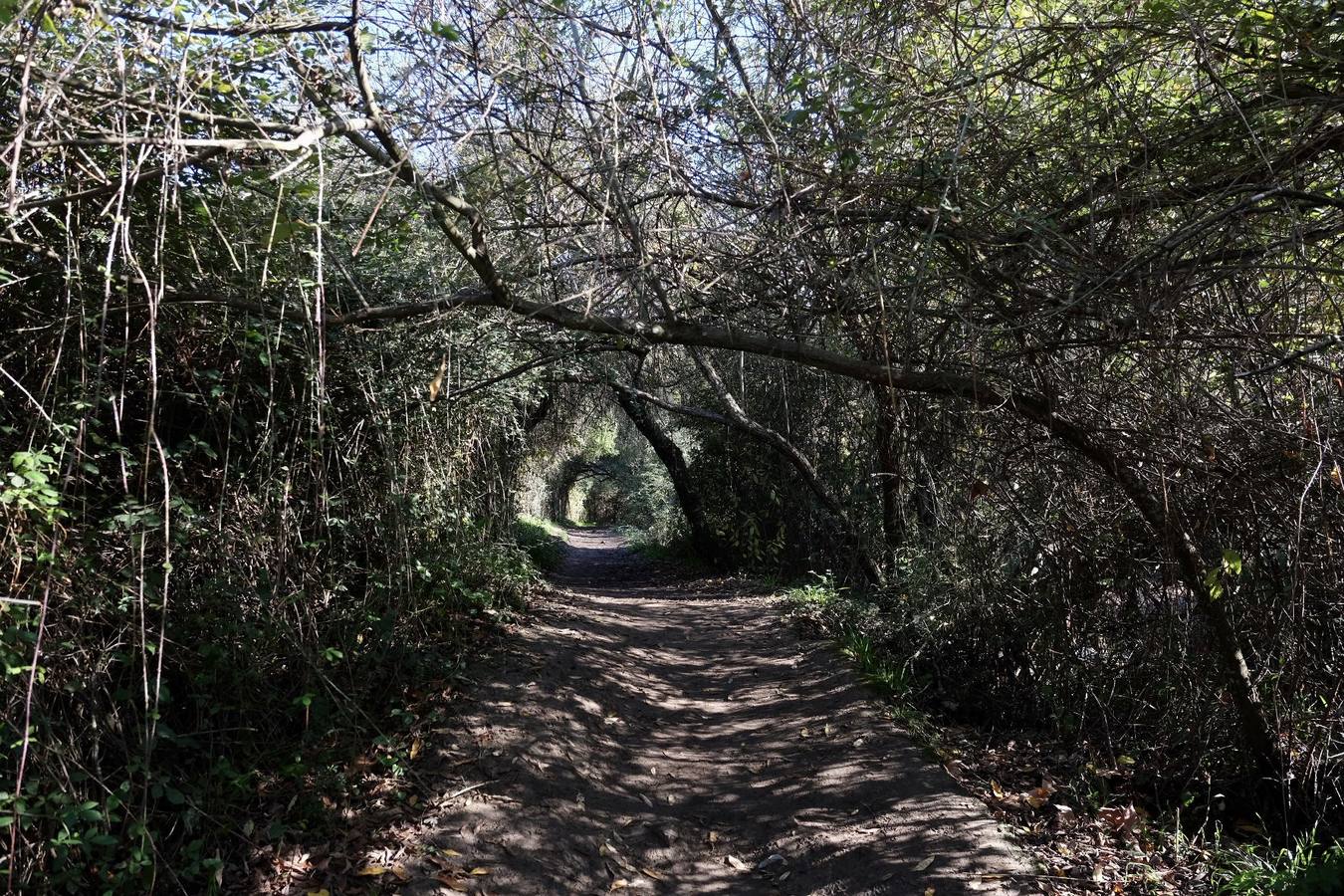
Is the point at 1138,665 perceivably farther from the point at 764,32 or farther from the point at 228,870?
the point at 228,870

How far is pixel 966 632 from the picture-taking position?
7.38 metres

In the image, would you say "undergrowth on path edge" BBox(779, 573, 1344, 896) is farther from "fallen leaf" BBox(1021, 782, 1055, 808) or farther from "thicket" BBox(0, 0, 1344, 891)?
"thicket" BBox(0, 0, 1344, 891)

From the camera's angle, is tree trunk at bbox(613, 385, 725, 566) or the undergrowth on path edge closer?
the undergrowth on path edge

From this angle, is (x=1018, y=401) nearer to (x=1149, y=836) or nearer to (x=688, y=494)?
(x=1149, y=836)

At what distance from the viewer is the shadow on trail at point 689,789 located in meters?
4.41

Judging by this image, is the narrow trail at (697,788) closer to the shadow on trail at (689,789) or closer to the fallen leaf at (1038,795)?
the shadow on trail at (689,789)

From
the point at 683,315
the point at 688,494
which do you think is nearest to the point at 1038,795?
the point at 683,315

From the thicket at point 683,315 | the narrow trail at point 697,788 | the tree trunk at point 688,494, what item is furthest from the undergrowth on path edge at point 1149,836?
the tree trunk at point 688,494

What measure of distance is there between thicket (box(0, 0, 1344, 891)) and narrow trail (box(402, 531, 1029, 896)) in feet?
2.78

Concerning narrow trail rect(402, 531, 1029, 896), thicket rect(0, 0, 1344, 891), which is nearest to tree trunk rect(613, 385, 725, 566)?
narrow trail rect(402, 531, 1029, 896)

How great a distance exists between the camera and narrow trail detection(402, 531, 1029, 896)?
4418mm

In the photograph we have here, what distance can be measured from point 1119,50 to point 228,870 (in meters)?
5.62

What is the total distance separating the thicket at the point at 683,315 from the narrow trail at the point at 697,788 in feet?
2.78

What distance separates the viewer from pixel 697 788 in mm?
5629
